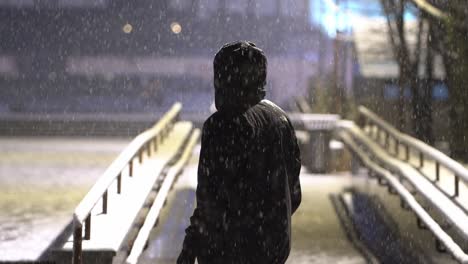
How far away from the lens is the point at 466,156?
14727 mm

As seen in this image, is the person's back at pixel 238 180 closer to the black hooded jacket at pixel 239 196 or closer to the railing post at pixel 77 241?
the black hooded jacket at pixel 239 196

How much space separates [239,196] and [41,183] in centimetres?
1092

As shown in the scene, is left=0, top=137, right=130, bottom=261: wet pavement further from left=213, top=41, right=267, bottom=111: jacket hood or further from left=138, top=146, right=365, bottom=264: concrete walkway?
left=213, top=41, right=267, bottom=111: jacket hood

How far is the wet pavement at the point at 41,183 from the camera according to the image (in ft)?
27.8

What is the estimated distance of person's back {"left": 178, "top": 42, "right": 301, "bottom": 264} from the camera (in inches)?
115

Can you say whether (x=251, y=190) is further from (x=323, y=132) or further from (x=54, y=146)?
(x=54, y=146)

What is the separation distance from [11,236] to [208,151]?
6294 millimetres

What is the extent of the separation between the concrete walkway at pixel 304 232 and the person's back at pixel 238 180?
5499 millimetres

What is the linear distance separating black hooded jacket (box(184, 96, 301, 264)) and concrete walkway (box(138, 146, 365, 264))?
549 cm

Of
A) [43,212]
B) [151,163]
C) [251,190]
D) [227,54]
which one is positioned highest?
[227,54]

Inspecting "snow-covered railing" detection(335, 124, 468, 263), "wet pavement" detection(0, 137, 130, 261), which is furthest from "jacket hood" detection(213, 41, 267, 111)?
"wet pavement" detection(0, 137, 130, 261)

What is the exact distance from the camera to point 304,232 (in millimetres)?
10211

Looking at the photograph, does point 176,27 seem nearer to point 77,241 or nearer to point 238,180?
point 77,241

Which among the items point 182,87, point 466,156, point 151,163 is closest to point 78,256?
point 151,163
